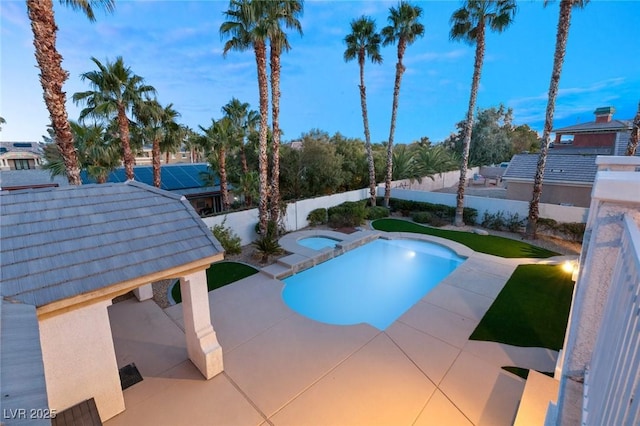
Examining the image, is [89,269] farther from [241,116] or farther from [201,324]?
[241,116]

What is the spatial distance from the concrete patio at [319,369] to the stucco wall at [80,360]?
0.64 metres

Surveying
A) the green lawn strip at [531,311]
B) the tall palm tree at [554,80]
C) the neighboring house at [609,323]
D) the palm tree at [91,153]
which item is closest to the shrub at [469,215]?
the tall palm tree at [554,80]

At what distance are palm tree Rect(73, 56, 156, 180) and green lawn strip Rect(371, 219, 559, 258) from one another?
1360 centimetres

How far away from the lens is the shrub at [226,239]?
1172 cm

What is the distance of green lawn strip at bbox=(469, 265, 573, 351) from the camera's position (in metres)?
6.70

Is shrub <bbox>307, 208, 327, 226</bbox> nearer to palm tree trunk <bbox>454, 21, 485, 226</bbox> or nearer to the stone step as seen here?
the stone step

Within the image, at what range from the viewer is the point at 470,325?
7.19 meters

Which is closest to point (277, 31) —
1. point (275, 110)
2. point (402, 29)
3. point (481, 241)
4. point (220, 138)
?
point (275, 110)

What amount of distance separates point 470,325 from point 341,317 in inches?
141

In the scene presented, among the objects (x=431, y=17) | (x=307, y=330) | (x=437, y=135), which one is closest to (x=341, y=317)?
(x=307, y=330)

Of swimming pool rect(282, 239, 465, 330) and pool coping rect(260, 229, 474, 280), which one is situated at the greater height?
pool coping rect(260, 229, 474, 280)

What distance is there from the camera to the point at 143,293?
8.32 metres

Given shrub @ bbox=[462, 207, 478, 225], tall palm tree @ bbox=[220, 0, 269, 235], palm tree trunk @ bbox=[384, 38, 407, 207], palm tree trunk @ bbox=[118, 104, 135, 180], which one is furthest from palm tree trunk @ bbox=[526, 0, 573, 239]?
palm tree trunk @ bbox=[118, 104, 135, 180]

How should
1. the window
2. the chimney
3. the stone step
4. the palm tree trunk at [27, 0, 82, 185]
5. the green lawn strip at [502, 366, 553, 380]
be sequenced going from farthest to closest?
the window → the chimney → the stone step → the palm tree trunk at [27, 0, 82, 185] → the green lawn strip at [502, 366, 553, 380]
